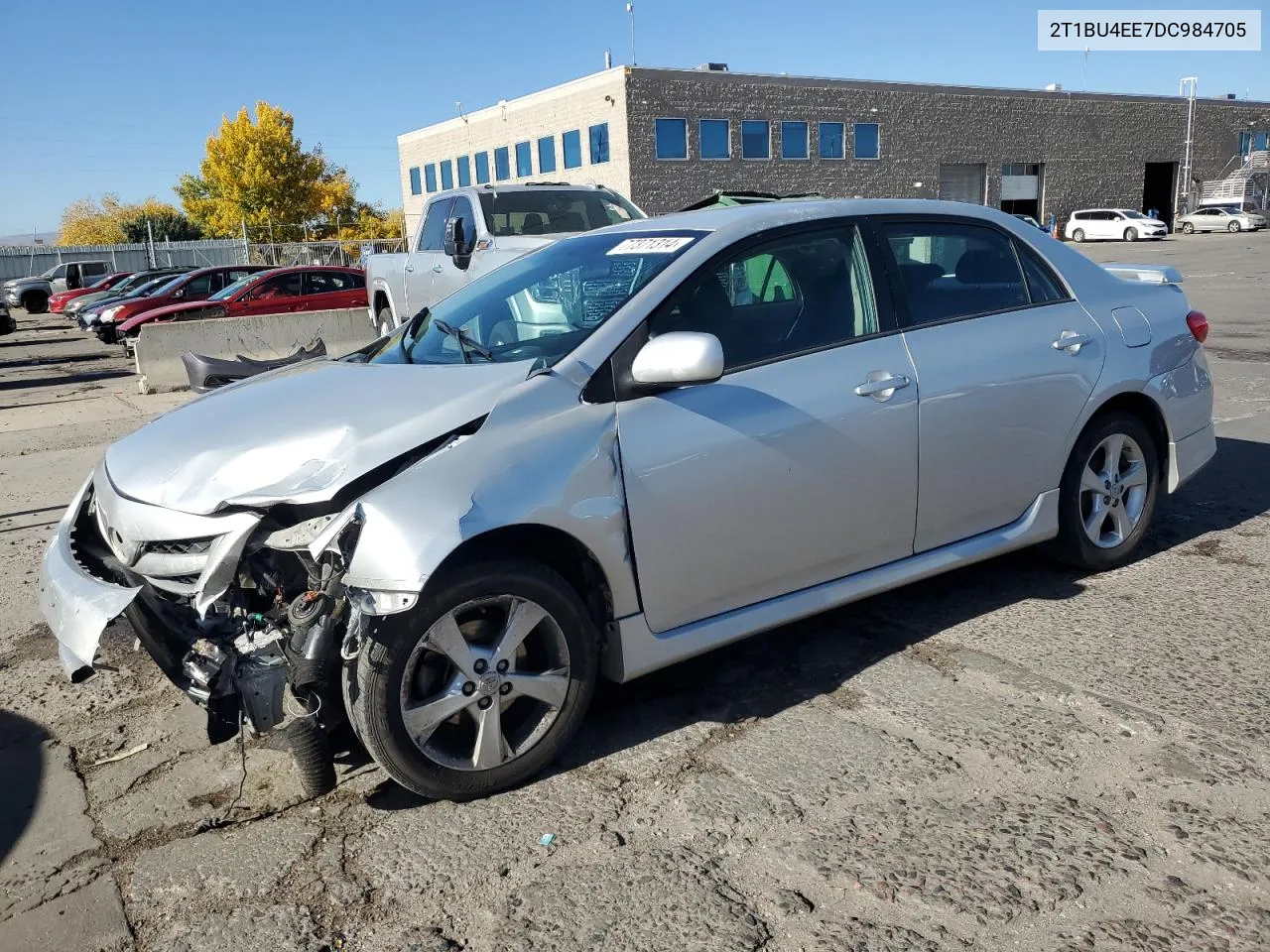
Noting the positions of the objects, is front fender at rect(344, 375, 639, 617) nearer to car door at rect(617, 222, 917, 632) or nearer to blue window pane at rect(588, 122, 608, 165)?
car door at rect(617, 222, 917, 632)

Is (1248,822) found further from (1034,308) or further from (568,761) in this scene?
(1034,308)

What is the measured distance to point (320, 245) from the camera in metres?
40.4

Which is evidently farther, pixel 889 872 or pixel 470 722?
pixel 470 722

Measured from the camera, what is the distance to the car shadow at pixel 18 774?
3164 millimetres

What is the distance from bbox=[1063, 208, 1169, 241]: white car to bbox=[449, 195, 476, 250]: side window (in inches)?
1725

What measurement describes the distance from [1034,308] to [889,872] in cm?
268

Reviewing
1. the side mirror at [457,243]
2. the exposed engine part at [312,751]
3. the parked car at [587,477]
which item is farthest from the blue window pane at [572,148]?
the exposed engine part at [312,751]

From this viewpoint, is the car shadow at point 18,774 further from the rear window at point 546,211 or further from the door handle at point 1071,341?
the rear window at point 546,211

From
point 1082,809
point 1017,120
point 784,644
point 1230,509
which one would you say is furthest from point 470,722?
point 1017,120

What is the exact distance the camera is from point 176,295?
22094mm

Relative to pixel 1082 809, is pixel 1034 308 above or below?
above

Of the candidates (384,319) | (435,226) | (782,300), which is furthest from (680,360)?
(384,319)

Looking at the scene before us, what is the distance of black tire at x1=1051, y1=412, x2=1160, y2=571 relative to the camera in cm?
455

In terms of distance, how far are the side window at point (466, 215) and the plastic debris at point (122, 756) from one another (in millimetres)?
7580
